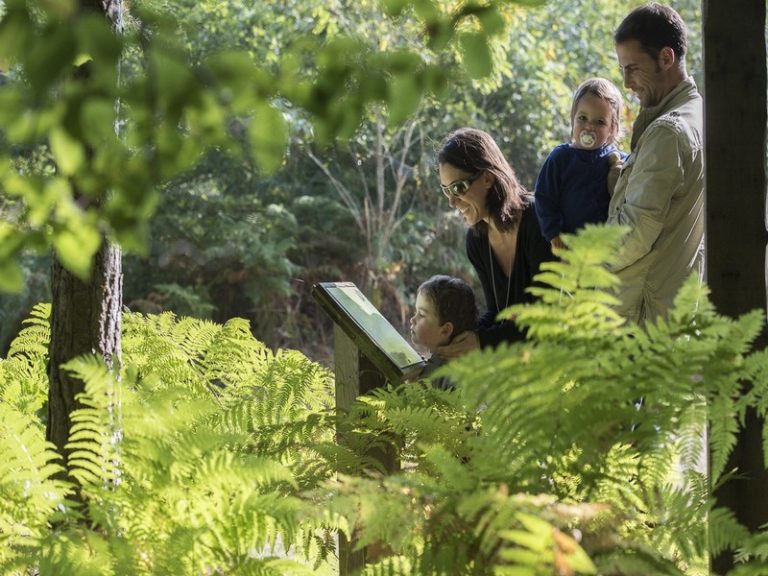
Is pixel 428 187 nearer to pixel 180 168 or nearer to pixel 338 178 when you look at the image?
pixel 338 178

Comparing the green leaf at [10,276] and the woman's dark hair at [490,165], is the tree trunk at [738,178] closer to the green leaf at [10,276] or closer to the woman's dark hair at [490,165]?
the woman's dark hair at [490,165]

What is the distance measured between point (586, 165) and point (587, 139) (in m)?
0.09

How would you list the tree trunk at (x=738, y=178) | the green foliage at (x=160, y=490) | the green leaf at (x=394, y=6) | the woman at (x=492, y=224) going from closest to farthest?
the green leaf at (x=394, y=6)
the green foliage at (x=160, y=490)
the tree trunk at (x=738, y=178)
the woman at (x=492, y=224)

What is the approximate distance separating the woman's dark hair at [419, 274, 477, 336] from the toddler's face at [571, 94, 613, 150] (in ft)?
2.35

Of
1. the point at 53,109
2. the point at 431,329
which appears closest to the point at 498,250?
the point at 431,329

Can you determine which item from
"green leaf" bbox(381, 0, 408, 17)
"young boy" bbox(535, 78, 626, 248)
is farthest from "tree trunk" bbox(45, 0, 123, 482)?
"green leaf" bbox(381, 0, 408, 17)

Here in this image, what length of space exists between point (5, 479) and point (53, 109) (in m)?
1.27

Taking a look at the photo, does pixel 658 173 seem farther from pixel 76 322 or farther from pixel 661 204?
pixel 76 322

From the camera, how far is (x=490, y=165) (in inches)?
132

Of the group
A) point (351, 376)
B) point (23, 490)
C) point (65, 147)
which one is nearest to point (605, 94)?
point (351, 376)

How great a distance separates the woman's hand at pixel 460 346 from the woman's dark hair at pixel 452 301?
0.18ft

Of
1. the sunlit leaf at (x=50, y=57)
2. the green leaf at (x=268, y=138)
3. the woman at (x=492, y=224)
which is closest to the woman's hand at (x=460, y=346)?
the woman at (x=492, y=224)

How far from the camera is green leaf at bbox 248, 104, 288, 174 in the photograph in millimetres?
1155

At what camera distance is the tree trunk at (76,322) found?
278 cm
